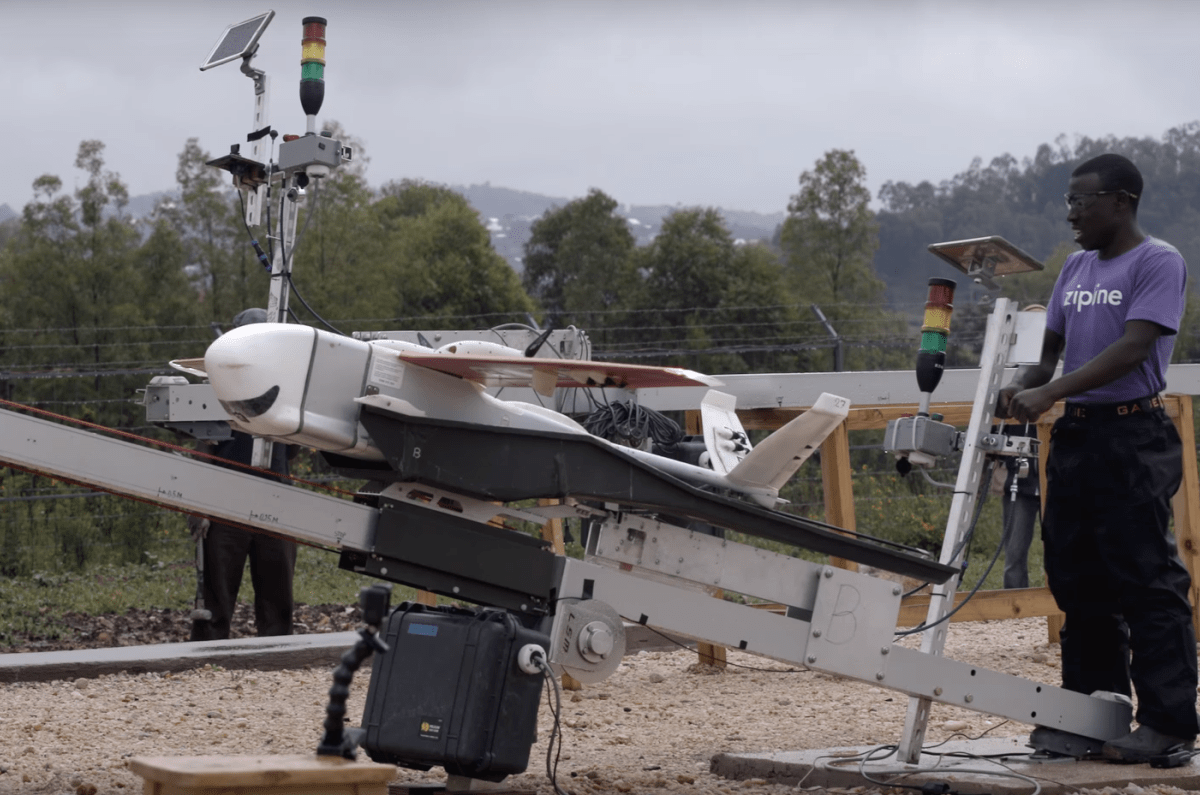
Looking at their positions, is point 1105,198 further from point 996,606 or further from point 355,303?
point 355,303

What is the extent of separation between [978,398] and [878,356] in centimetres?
1158

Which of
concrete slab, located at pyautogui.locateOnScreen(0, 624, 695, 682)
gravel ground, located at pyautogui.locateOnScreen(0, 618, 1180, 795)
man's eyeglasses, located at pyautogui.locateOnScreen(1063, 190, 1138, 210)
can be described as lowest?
concrete slab, located at pyautogui.locateOnScreen(0, 624, 695, 682)

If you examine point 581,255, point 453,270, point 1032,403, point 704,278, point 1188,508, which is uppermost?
point 581,255

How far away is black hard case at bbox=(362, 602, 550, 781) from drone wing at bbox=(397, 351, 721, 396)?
0.66 meters

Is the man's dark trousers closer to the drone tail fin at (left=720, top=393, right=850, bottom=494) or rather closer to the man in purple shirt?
the man in purple shirt

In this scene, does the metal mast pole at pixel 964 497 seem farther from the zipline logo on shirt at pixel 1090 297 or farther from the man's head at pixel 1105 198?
the man's head at pixel 1105 198

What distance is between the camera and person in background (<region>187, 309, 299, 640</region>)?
267 inches

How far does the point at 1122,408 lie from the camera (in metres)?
3.87

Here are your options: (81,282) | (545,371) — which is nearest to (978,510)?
(545,371)

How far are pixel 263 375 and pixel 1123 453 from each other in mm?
2455

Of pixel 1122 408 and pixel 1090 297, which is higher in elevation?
pixel 1090 297

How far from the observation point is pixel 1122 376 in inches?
148

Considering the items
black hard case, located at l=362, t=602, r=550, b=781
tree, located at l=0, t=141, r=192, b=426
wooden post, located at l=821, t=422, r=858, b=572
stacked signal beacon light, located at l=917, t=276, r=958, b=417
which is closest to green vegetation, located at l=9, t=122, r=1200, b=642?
tree, located at l=0, t=141, r=192, b=426

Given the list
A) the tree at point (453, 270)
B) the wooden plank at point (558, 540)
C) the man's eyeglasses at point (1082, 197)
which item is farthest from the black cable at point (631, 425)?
the tree at point (453, 270)
